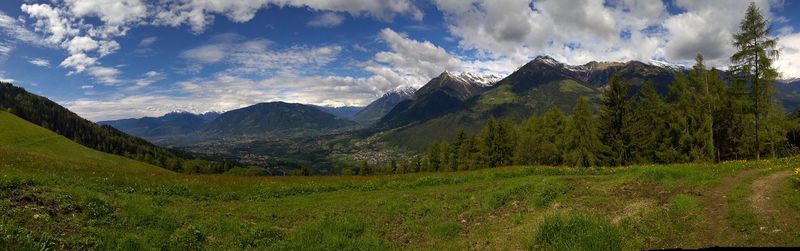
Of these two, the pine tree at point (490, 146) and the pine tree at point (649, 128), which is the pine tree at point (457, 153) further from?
the pine tree at point (649, 128)

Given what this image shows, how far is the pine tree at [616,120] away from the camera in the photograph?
61.6m

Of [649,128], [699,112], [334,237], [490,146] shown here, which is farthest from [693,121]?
[334,237]

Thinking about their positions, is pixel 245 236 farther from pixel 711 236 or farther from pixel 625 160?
pixel 625 160

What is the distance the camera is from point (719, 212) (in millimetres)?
15438

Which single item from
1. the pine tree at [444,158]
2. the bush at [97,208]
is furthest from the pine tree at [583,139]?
the bush at [97,208]

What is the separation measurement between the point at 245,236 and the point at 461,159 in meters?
88.6

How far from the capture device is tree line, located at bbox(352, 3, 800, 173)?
48.0 m

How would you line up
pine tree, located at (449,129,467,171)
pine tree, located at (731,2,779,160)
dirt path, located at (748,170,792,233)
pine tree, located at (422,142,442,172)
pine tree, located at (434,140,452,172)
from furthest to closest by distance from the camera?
pine tree, located at (422,142,442,172) → pine tree, located at (434,140,452,172) → pine tree, located at (449,129,467,171) → pine tree, located at (731,2,779,160) → dirt path, located at (748,170,792,233)

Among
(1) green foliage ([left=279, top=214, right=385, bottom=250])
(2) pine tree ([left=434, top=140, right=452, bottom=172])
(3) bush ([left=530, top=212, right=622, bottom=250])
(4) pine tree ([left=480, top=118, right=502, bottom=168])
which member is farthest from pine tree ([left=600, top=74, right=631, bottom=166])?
(1) green foliage ([left=279, top=214, right=385, bottom=250])

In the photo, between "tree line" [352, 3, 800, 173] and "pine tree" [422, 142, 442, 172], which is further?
"pine tree" [422, 142, 442, 172]

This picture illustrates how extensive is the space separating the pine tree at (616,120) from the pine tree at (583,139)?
1543mm

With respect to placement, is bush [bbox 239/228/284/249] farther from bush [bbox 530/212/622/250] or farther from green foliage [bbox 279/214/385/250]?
bush [bbox 530/212/622/250]

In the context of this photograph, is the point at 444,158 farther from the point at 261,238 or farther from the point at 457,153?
the point at 261,238

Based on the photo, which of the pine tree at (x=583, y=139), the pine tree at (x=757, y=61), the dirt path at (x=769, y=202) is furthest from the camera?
the pine tree at (x=583, y=139)
